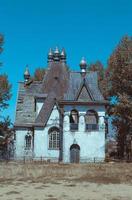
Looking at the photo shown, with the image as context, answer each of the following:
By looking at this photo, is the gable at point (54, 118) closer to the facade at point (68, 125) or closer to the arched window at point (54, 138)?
the facade at point (68, 125)

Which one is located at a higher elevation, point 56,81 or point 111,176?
point 56,81

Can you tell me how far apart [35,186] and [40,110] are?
35839mm

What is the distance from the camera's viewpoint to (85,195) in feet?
69.1

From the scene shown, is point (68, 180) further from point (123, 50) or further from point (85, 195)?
point (123, 50)

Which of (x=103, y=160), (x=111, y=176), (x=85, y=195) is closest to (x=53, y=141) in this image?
(x=103, y=160)

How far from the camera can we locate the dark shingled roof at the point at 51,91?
192 ft

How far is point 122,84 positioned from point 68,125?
879cm

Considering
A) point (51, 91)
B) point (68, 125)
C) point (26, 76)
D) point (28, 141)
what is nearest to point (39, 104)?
point (51, 91)

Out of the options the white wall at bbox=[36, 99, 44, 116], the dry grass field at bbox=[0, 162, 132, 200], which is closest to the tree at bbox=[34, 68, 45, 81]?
the white wall at bbox=[36, 99, 44, 116]

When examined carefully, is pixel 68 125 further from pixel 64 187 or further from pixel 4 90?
pixel 64 187

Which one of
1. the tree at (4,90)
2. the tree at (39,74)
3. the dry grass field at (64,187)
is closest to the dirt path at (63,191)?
the dry grass field at (64,187)

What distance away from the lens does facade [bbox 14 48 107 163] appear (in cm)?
5688

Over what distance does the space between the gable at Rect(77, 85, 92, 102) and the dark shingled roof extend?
390 millimetres

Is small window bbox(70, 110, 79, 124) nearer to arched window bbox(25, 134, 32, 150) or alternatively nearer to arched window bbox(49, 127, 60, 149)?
arched window bbox(49, 127, 60, 149)
